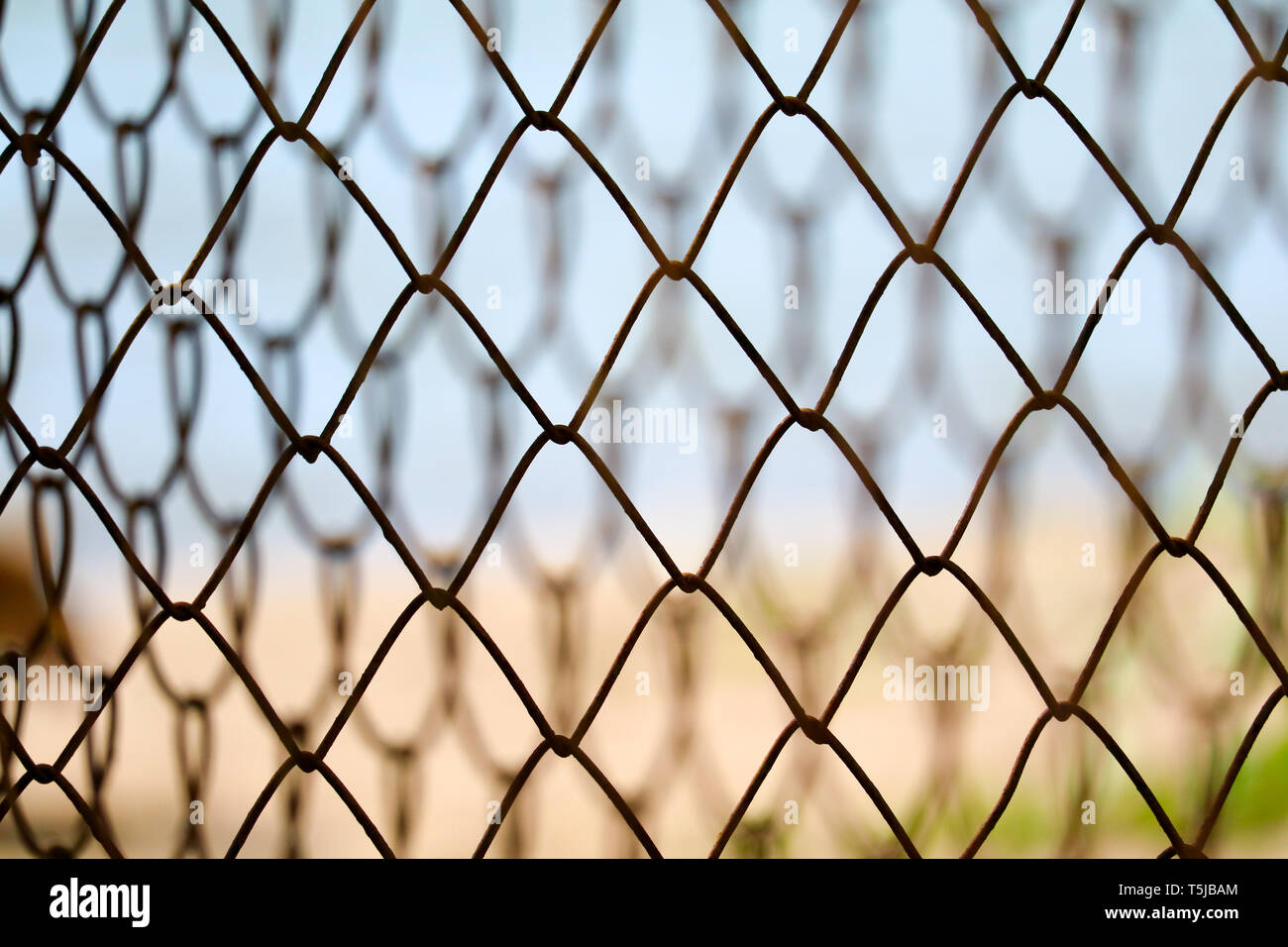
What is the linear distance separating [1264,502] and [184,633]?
0.84 meters

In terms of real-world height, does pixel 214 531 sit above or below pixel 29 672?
above

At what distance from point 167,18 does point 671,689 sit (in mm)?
628

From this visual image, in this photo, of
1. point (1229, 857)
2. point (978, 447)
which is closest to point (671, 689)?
point (978, 447)

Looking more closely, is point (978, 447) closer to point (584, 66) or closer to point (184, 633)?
point (584, 66)

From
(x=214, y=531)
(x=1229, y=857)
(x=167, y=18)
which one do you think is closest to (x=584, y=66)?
(x=167, y=18)

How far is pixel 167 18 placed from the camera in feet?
2.34

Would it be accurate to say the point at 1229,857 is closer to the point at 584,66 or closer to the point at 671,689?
the point at 671,689

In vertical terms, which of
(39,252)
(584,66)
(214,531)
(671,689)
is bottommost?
(671,689)

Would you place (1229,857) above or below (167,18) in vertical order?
below

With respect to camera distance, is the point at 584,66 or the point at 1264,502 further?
the point at 1264,502

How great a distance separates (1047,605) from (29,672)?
771mm

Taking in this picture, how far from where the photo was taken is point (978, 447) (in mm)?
713

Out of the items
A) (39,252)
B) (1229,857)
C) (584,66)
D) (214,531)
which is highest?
(584,66)
